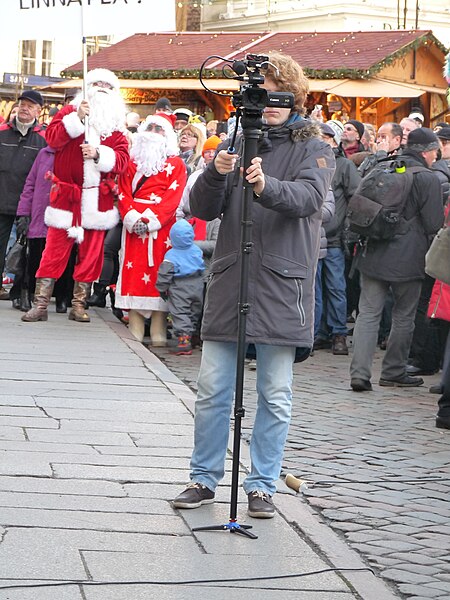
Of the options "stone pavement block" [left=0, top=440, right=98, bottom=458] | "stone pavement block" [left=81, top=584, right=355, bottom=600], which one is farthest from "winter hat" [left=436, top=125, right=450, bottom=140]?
"stone pavement block" [left=81, top=584, right=355, bottom=600]

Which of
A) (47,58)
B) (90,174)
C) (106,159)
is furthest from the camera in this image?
(47,58)

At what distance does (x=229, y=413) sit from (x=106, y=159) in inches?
248

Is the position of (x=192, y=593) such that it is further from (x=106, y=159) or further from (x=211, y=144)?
(x=211, y=144)

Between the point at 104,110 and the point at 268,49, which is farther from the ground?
the point at 268,49

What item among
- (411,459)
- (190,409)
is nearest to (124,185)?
(190,409)

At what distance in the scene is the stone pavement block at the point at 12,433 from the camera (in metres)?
6.88

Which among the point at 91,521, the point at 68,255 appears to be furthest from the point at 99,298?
the point at 91,521

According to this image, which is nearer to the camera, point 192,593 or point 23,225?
point 192,593

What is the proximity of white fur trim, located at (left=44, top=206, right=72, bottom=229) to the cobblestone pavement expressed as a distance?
189 centimetres

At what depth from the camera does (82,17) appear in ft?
38.6

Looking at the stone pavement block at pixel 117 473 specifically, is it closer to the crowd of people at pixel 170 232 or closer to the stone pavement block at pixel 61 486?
the stone pavement block at pixel 61 486

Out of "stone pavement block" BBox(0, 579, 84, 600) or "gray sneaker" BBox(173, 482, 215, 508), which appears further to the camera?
"gray sneaker" BBox(173, 482, 215, 508)

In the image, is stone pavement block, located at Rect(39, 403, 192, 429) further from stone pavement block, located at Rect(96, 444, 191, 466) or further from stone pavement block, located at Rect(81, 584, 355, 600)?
stone pavement block, located at Rect(81, 584, 355, 600)

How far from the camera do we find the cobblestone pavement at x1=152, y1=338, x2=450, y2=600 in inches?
210
